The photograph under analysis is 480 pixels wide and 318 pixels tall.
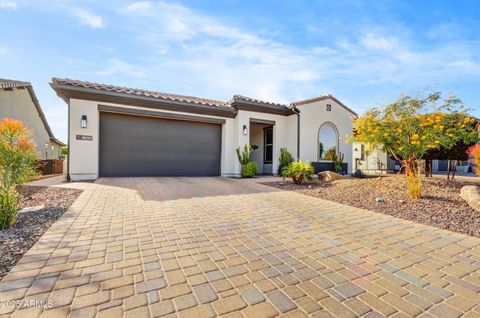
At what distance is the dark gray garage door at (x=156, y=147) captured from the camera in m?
8.95

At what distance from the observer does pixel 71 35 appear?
7020 millimetres

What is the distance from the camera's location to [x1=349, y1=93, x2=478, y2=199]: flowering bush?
21.1 feet

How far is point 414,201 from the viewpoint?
5.28 meters

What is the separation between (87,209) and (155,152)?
5416 mm

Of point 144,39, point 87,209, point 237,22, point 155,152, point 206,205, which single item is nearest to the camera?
point 87,209

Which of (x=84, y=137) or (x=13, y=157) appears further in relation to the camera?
(x=84, y=137)

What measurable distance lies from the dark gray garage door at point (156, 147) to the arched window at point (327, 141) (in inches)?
230

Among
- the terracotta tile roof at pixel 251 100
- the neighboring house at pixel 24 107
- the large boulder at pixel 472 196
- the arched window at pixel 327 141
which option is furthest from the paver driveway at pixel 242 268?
the neighboring house at pixel 24 107

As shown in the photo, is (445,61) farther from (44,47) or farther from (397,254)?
(44,47)

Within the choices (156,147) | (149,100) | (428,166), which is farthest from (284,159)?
(149,100)

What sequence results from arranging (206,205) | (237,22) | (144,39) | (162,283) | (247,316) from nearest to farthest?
(247,316), (162,283), (206,205), (237,22), (144,39)

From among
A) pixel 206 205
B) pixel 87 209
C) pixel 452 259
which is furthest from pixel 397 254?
pixel 87 209

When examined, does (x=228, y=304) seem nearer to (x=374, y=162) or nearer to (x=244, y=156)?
(x=244, y=156)

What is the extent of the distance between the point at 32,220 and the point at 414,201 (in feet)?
25.3
